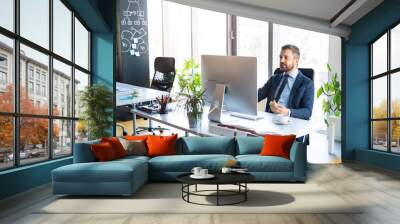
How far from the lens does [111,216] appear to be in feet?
12.8

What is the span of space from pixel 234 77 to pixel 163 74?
12.3ft

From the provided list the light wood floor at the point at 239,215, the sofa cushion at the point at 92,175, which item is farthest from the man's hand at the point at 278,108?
the sofa cushion at the point at 92,175

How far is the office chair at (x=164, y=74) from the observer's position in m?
9.73

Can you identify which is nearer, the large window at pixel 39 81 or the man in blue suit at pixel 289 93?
the large window at pixel 39 81

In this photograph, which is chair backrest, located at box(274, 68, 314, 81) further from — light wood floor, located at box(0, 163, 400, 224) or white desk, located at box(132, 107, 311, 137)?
light wood floor, located at box(0, 163, 400, 224)

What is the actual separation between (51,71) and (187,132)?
3778mm

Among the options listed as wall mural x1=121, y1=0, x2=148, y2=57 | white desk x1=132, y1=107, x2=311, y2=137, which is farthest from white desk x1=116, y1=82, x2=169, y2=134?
wall mural x1=121, y1=0, x2=148, y2=57

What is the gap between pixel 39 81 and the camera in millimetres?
5953

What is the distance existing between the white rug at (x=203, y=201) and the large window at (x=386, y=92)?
3513 millimetres

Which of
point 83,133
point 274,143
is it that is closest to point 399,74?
point 274,143

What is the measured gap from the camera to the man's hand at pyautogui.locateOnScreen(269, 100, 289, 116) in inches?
400

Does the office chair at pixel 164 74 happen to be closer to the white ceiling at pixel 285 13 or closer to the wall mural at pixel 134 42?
the wall mural at pixel 134 42

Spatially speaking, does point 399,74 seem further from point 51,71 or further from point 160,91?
point 51,71

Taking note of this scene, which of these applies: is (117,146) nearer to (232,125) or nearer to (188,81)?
(232,125)
